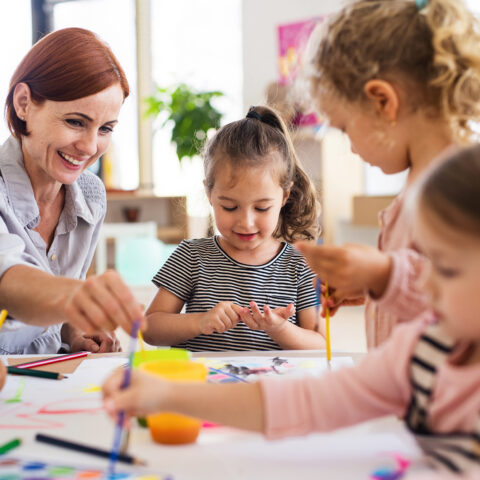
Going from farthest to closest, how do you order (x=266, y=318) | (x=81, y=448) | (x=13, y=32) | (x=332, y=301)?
(x=13, y=32) → (x=266, y=318) → (x=332, y=301) → (x=81, y=448)

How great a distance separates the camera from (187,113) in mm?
4840

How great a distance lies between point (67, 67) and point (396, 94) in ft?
2.48

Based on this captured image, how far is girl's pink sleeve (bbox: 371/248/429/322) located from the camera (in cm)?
75

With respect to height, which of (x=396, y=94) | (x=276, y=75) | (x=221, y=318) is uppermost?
(x=276, y=75)

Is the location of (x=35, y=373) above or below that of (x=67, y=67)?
below

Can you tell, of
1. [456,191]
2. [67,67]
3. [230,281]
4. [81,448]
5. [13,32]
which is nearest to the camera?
[456,191]

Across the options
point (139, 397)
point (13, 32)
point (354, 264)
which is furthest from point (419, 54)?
point (13, 32)

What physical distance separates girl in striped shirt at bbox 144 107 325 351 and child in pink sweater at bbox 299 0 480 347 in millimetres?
429

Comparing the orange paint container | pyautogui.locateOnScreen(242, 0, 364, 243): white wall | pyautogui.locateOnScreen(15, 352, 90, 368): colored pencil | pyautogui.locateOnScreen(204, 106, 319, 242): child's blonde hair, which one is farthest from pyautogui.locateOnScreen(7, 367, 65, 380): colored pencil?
pyautogui.locateOnScreen(242, 0, 364, 243): white wall

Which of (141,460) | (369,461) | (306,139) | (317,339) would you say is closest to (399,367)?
(369,461)

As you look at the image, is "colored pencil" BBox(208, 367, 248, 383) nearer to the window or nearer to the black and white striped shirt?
the black and white striped shirt

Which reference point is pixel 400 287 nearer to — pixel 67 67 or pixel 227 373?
pixel 227 373

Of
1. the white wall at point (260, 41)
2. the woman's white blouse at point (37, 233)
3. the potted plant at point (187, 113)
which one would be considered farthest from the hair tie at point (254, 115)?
the white wall at point (260, 41)

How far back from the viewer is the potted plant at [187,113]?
4832 mm
